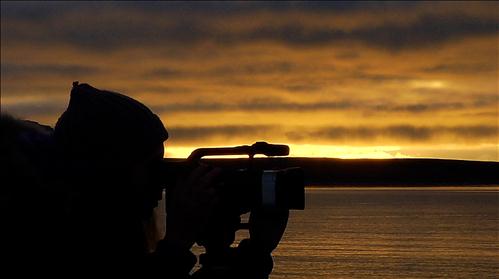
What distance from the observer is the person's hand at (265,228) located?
261 centimetres

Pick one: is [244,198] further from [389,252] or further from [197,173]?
[389,252]

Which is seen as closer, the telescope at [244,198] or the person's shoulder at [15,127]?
the person's shoulder at [15,127]

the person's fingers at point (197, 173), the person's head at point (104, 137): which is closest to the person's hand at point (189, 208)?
the person's fingers at point (197, 173)

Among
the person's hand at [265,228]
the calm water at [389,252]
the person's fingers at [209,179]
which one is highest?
the person's fingers at [209,179]

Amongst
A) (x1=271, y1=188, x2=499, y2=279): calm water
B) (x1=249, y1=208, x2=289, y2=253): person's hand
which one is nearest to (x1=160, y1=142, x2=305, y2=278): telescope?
(x1=249, y1=208, x2=289, y2=253): person's hand

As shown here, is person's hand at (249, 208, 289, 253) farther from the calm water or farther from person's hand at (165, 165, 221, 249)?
the calm water

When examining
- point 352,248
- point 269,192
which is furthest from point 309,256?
point 269,192

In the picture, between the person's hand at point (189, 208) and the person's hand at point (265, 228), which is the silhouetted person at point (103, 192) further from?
the person's hand at point (265, 228)

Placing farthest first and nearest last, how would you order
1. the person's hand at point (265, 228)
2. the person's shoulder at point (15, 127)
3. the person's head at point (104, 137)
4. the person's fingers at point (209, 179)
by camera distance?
1. the person's hand at point (265, 228)
2. the person's fingers at point (209, 179)
3. the person's head at point (104, 137)
4. the person's shoulder at point (15, 127)

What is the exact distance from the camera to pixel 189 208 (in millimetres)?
2229

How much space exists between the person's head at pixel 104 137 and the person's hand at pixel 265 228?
1.61 feet

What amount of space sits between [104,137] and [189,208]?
25 cm

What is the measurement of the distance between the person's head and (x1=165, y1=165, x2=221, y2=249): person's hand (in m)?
0.12

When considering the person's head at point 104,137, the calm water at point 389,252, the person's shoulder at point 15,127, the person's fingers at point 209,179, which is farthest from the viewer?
the calm water at point 389,252
